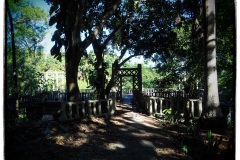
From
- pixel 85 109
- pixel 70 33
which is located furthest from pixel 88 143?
pixel 70 33

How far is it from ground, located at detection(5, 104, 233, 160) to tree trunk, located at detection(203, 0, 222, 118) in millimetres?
1151

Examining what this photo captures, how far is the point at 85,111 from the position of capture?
895 cm

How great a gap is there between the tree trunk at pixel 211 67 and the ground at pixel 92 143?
115 cm

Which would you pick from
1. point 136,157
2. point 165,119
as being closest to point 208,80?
point 165,119

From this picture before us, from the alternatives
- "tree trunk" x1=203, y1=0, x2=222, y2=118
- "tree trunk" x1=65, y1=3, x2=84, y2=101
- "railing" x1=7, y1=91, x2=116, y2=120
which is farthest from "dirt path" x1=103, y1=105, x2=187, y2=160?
"tree trunk" x1=65, y1=3, x2=84, y2=101

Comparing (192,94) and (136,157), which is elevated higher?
(192,94)

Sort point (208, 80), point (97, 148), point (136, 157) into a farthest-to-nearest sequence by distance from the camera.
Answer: point (208, 80) → point (97, 148) → point (136, 157)

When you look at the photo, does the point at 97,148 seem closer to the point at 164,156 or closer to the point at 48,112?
the point at 164,156

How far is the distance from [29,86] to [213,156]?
18372 mm

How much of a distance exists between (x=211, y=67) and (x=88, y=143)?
5.77 metres

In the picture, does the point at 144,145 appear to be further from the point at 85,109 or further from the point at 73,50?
the point at 73,50

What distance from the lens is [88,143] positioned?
18.2ft

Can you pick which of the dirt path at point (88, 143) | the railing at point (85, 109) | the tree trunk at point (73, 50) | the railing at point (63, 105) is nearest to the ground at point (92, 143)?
the dirt path at point (88, 143)

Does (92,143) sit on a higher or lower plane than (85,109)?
lower
